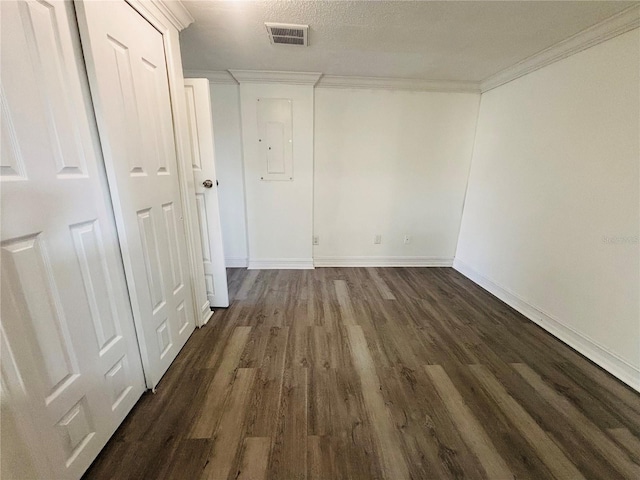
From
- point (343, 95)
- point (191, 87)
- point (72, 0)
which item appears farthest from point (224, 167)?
point (72, 0)

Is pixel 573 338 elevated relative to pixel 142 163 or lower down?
lower down

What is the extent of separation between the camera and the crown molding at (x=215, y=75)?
107 inches

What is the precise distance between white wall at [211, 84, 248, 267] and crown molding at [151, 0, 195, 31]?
3.73ft

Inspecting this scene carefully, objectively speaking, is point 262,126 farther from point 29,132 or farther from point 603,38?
point 603,38

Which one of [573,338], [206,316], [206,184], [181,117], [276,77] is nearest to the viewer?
[181,117]

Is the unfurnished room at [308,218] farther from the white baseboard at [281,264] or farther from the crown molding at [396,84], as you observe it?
the white baseboard at [281,264]

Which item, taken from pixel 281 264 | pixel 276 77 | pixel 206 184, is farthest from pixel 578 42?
pixel 281 264

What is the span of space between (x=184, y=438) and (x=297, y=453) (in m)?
0.56

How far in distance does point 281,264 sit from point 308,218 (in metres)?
0.72

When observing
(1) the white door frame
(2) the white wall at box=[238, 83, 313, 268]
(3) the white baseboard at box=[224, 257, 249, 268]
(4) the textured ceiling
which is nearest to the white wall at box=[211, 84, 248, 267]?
(3) the white baseboard at box=[224, 257, 249, 268]

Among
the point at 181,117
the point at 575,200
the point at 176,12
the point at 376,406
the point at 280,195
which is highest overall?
the point at 176,12

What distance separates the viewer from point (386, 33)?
1.87 meters

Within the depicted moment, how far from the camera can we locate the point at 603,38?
1704 millimetres

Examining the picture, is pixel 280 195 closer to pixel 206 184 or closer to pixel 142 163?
pixel 206 184
